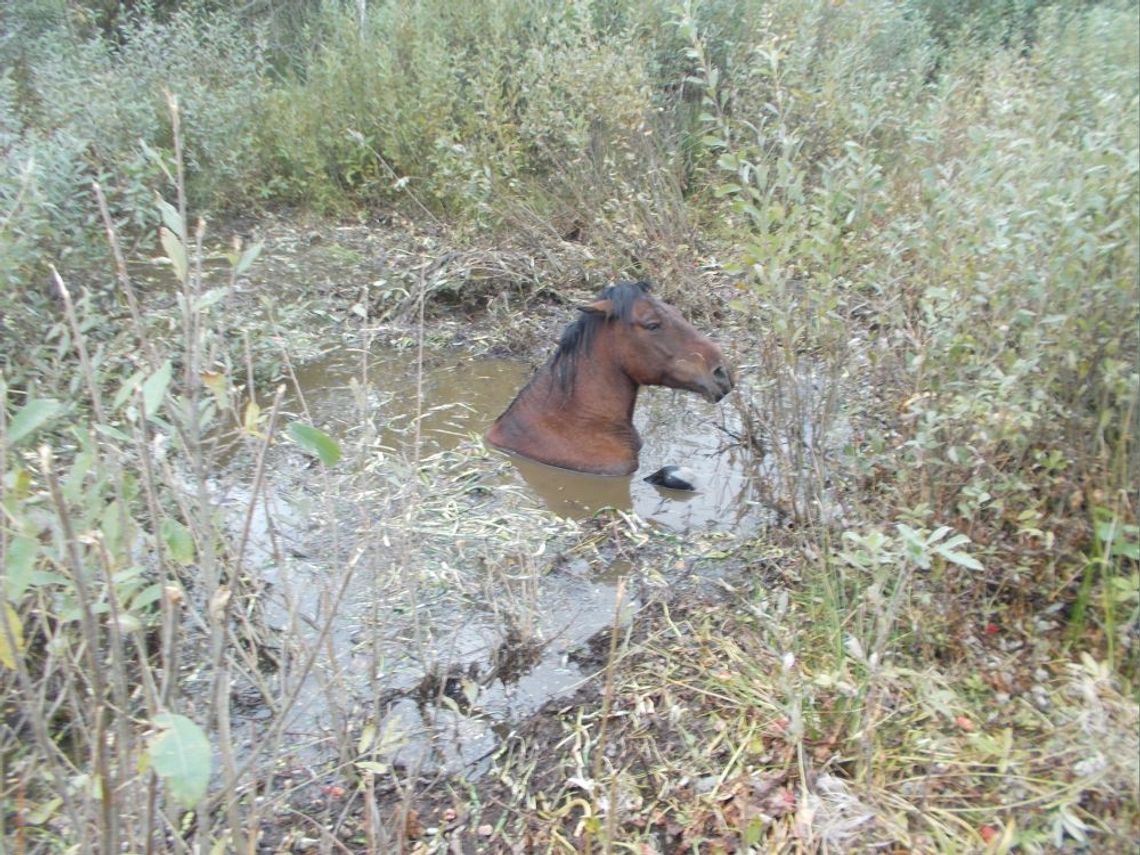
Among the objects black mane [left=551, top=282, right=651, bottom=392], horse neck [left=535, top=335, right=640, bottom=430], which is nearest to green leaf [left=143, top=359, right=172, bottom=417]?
black mane [left=551, top=282, right=651, bottom=392]

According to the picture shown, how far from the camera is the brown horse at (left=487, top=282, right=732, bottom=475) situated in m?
4.98

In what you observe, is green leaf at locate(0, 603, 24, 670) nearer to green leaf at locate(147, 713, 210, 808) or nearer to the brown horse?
green leaf at locate(147, 713, 210, 808)

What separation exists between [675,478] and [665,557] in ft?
2.84

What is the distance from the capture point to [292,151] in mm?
10008

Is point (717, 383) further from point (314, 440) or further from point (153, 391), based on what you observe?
point (153, 391)

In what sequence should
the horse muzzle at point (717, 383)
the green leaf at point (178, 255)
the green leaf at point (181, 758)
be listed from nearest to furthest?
the green leaf at point (181, 758) < the green leaf at point (178, 255) < the horse muzzle at point (717, 383)

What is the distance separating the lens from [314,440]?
5.83 feet

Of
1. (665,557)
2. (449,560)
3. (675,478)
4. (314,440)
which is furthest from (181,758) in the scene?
(675,478)

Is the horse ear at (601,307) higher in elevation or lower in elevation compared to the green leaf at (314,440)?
lower

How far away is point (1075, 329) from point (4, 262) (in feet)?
12.7

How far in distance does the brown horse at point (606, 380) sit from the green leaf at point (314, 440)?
326 cm

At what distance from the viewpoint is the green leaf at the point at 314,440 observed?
174cm

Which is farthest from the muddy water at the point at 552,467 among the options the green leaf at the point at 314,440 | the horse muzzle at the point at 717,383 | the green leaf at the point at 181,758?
the green leaf at the point at 181,758

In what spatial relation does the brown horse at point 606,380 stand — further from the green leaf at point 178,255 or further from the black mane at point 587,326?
the green leaf at point 178,255
